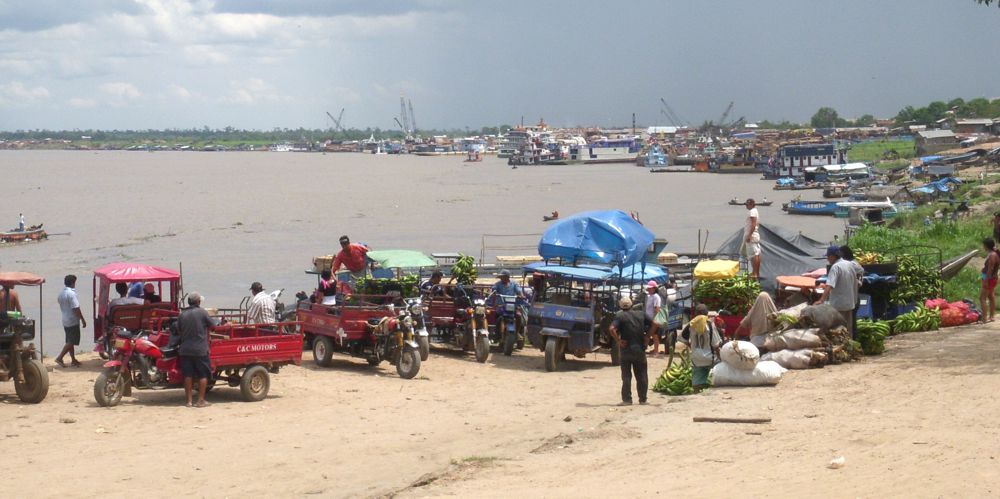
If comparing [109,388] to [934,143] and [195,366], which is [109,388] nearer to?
[195,366]

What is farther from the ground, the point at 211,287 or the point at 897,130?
the point at 897,130

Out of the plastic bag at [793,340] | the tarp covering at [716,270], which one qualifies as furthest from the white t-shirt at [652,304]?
the plastic bag at [793,340]

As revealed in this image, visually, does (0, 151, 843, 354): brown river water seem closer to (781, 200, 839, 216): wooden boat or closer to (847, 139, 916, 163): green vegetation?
(781, 200, 839, 216): wooden boat

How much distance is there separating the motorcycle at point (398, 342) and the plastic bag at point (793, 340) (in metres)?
4.65

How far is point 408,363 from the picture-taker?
14672 millimetres

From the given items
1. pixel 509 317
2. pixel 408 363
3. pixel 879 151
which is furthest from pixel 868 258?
pixel 879 151

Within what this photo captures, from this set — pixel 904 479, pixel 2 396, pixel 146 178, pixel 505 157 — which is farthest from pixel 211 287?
pixel 505 157

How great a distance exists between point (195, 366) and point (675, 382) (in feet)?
18.0

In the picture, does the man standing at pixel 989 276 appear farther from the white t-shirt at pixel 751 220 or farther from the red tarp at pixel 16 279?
the red tarp at pixel 16 279

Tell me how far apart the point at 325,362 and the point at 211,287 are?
15.4 meters

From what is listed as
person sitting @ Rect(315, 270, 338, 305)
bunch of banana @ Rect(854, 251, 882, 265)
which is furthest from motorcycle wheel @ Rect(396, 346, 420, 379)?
bunch of banana @ Rect(854, 251, 882, 265)

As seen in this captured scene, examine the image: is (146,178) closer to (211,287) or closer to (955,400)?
(211,287)

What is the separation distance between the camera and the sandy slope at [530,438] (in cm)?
845

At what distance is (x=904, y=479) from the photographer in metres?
7.93
